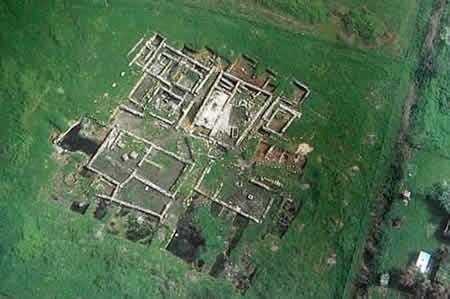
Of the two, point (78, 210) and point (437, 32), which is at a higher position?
point (437, 32)

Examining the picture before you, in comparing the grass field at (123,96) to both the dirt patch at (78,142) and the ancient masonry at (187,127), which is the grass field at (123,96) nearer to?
the dirt patch at (78,142)

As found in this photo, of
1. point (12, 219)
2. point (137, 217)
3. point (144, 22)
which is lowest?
point (12, 219)

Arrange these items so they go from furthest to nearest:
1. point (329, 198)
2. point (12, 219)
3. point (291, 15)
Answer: point (291, 15)
point (329, 198)
point (12, 219)

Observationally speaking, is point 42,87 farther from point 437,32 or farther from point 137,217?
point 437,32

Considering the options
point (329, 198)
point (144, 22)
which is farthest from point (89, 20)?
point (329, 198)

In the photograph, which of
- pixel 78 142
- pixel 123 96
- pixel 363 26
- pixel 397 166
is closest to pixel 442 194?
pixel 397 166

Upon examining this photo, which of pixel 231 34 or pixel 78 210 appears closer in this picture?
pixel 78 210

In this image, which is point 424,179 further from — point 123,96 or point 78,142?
point 78,142
